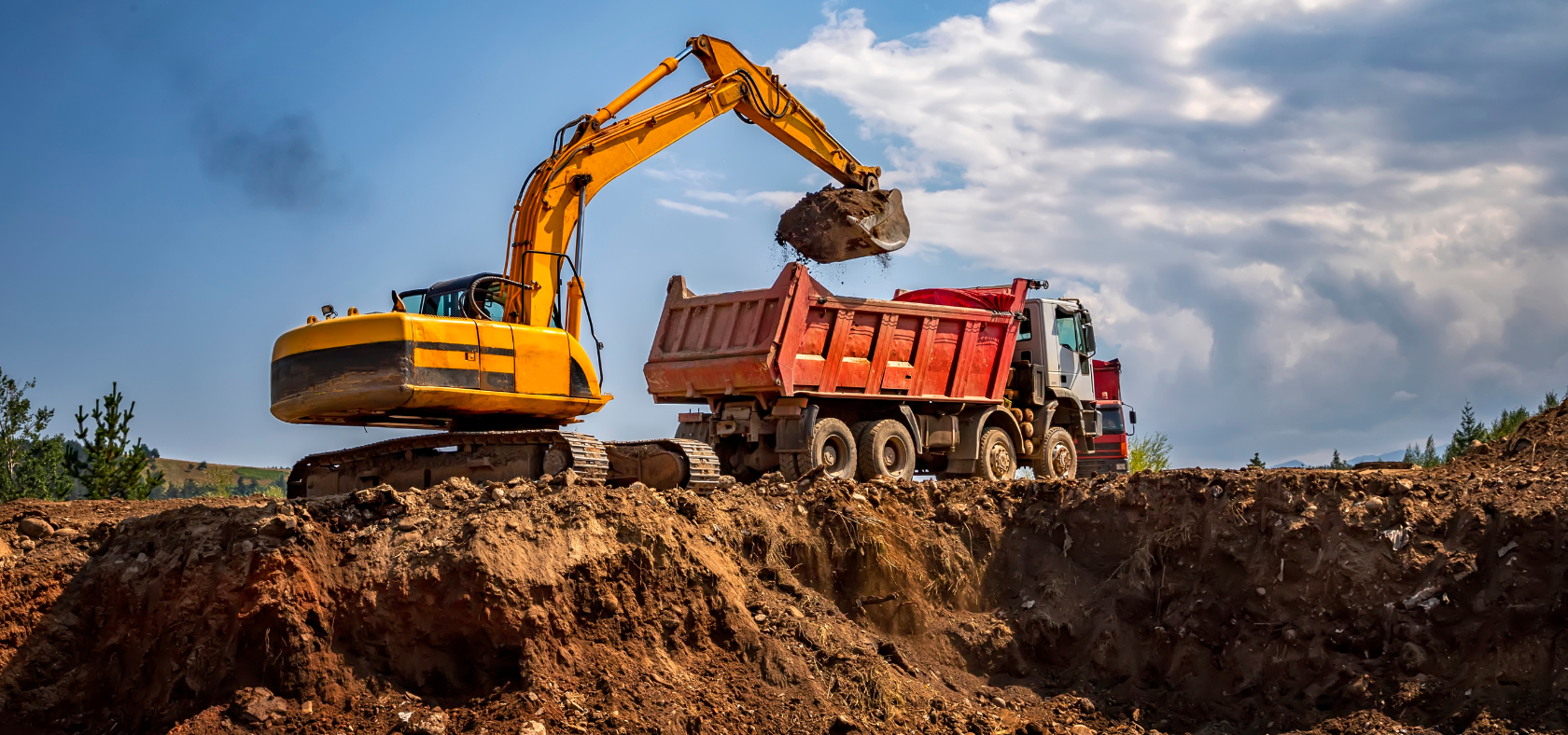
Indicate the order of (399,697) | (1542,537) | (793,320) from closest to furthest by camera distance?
(399,697) < (1542,537) < (793,320)

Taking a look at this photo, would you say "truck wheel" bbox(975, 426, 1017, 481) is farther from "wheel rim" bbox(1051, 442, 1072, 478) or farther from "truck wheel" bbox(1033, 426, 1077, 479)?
"wheel rim" bbox(1051, 442, 1072, 478)

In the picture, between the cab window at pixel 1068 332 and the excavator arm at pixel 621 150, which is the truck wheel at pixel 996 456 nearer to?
the cab window at pixel 1068 332

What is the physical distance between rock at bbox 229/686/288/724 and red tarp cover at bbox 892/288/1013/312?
36.0ft

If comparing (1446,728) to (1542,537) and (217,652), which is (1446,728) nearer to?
(1542,537)

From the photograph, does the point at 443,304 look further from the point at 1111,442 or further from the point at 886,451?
the point at 1111,442

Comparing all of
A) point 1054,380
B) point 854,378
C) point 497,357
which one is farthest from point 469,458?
point 1054,380

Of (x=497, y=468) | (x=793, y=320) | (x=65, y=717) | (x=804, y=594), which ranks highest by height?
(x=793, y=320)

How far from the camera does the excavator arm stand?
35.8ft

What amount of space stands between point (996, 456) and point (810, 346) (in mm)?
4002

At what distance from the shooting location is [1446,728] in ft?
24.7

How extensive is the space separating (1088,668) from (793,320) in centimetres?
534

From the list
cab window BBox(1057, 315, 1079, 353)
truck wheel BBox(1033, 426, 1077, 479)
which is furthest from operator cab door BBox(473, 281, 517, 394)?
cab window BBox(1057, 315, 1079, 353)

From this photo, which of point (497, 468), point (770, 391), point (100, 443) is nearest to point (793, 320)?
point (770, 391)

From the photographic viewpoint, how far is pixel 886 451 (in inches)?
546
